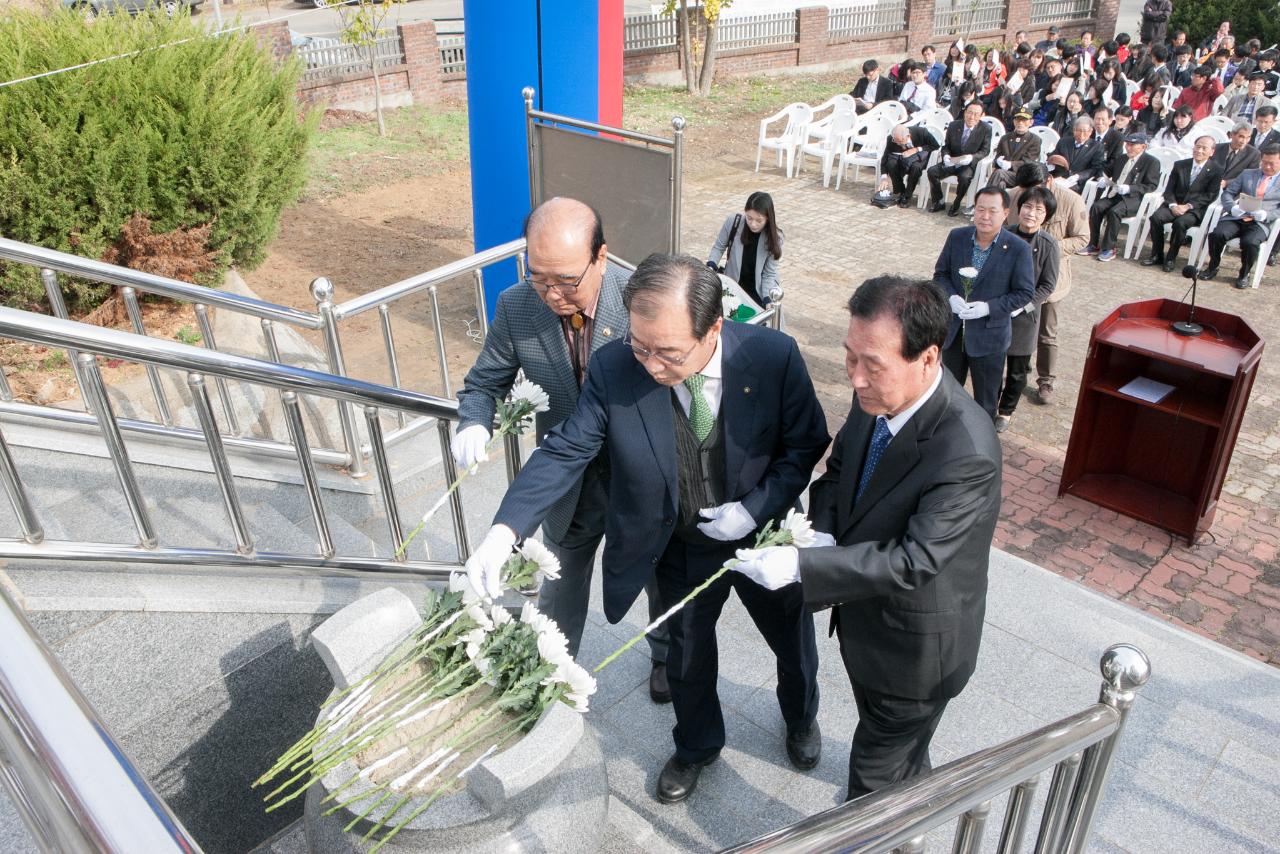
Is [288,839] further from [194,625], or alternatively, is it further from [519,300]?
[519,300]

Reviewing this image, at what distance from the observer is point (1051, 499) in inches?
243

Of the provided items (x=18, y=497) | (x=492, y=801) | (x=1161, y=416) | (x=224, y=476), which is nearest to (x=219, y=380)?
(x=224, y=476)

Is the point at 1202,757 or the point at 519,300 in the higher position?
the point at 519,300

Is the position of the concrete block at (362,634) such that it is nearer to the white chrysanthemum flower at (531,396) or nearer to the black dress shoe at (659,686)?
the white chrysanthemum flower at (531,396)

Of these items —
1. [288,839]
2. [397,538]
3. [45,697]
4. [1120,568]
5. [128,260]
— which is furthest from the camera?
[128,260]

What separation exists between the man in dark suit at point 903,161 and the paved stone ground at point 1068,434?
1.44 ft

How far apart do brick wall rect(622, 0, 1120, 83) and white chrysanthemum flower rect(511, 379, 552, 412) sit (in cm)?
1668

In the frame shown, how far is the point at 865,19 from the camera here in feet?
73.0

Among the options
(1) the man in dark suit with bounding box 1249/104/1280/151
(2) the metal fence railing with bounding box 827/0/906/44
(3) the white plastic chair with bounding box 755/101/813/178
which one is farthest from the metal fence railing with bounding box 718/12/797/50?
(1) the man in dark suit with bounding box 1249/104/1280/151

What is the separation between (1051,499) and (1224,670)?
2259 millimetres

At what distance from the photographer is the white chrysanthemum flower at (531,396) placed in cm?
316

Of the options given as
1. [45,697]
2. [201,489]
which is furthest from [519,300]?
[45,697]

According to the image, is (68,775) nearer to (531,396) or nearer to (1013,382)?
(531,396)

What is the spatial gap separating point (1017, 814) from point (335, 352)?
3675mm
